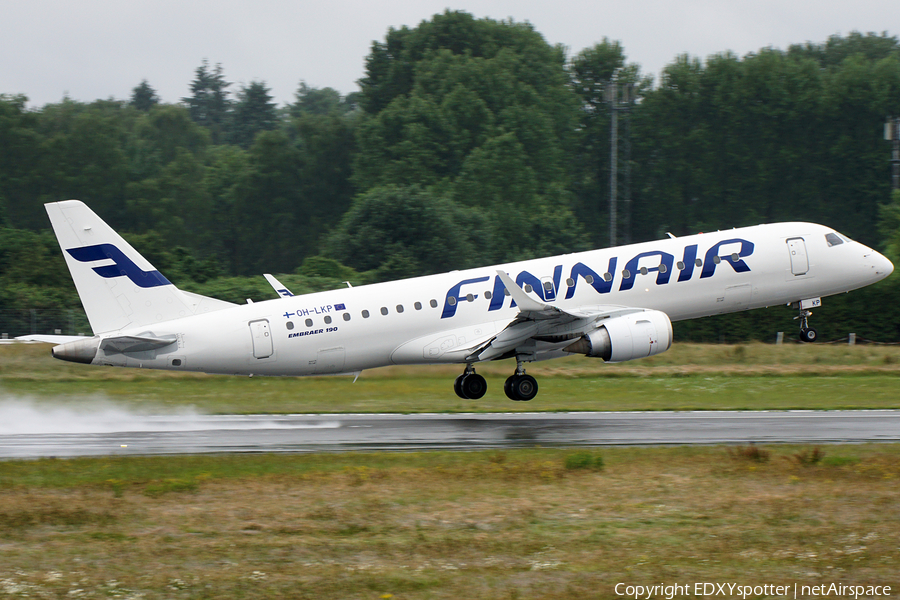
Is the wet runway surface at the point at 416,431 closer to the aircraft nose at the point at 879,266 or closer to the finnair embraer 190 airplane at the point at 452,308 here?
the finnair embraer 190 airplane at the point at 452,308

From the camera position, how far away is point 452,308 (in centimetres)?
2973

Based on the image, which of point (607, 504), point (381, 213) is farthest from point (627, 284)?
point (381, 213)

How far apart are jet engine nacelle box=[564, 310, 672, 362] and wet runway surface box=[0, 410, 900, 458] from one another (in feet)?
6.07

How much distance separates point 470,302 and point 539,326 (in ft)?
7.56

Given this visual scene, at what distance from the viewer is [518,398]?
29.9 meters

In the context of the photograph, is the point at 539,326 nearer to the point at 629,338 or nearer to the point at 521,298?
the point at 521,298

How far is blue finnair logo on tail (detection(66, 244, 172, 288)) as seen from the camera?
2727cm

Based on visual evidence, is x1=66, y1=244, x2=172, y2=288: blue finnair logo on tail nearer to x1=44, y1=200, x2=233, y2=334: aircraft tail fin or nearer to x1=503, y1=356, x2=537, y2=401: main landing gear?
x1=44, y1=200, x2=233, y2=334: aircraft tail fin

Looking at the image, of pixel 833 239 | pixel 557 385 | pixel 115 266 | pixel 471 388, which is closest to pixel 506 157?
pixel 557 385

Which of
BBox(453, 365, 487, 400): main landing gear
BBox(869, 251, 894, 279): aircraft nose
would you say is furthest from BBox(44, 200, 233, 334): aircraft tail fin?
BBox(869, 251, 894, 279): aircraft nose

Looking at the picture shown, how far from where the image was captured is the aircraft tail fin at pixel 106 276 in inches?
1069

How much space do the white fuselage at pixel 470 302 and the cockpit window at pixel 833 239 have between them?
0.45 feet

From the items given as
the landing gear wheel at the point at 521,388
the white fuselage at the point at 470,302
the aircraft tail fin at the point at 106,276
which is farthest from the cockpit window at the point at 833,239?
the aircraft tail fin at the point at 106,276

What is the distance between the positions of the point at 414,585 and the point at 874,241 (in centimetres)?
8307
